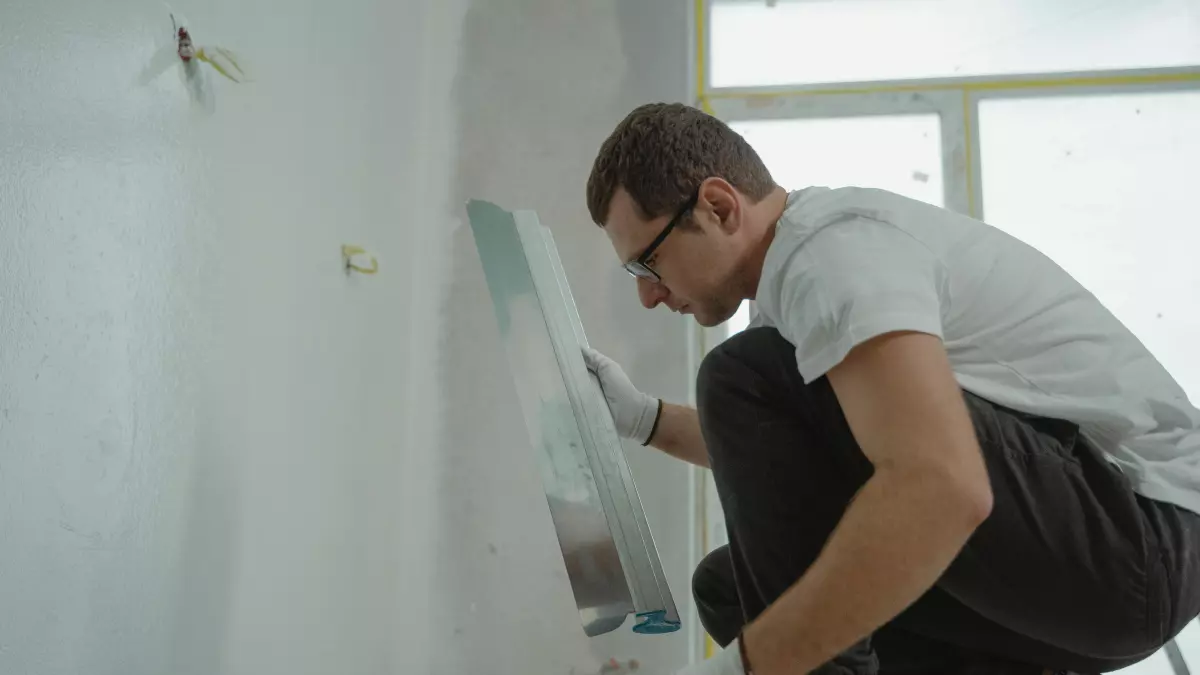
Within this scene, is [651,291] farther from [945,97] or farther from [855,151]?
[945,97]

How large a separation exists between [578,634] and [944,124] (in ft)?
4.14

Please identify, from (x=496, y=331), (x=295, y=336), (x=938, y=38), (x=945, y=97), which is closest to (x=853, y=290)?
(x=295, y=336)

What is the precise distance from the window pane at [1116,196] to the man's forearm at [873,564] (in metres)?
1.26

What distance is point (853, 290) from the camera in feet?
2.19

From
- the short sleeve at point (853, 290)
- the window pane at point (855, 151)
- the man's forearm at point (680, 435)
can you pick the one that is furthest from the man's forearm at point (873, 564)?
the window pane at point (855, 151)

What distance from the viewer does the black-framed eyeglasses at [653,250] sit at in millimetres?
911

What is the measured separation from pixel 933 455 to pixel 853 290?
142 millimetres

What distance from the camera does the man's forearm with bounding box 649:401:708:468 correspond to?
1246 mm

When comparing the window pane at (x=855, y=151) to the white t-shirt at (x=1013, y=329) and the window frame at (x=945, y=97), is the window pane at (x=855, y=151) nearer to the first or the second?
the window frame at (x=945, y=97)

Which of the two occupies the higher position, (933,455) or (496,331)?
(933,455)

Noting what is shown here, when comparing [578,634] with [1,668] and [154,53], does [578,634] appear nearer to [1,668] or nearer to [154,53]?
[1,668]

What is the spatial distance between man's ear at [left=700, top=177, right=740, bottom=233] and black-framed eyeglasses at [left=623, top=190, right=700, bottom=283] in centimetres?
1

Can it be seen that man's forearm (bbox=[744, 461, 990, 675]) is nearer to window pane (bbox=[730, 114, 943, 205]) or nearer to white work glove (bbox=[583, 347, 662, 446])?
white work glove (bbox=[583, 347, 662, 446])

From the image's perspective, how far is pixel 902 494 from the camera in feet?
2.02
